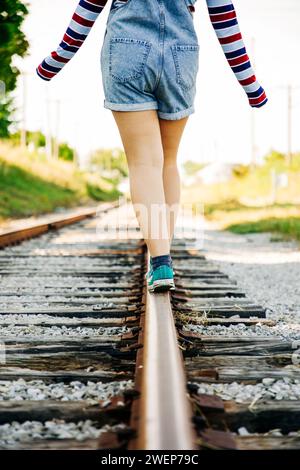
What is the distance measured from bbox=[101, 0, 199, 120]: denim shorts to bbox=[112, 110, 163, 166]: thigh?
0.04m

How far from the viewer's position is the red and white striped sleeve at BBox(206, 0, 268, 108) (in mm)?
2730

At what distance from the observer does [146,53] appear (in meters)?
2.51

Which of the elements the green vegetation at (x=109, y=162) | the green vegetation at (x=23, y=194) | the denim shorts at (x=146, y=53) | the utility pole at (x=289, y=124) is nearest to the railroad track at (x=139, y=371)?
the denim shorts at (x=146, y=53)

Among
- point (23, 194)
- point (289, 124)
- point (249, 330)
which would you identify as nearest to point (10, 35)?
point (249, 330)

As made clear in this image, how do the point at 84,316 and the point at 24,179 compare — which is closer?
the point at 84,316

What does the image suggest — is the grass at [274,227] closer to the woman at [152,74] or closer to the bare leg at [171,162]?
the bare leg at [171,162]

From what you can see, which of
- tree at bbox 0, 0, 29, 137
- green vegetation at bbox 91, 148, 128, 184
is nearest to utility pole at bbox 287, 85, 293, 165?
tree at bbox 0, 0, 29, 137

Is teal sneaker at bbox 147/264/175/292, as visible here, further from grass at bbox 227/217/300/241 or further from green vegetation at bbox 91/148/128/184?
green vegetation at bbox 91/148/128/184

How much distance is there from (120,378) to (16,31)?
7.23 meters

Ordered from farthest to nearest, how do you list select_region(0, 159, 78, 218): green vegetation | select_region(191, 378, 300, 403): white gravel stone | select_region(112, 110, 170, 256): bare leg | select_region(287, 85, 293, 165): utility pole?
select_region(287, 85, 293, 165): utility pole < select_region(0, 159, 78, 218): green vegetation < select_region(112, 110, 170, 256): bare leg < select_region(191, 378, 300, 403): white gravel stone

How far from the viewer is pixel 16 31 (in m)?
8.25

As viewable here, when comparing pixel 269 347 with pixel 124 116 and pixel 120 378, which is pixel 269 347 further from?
pixel 124 116

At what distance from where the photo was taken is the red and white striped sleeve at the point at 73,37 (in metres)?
2.72
